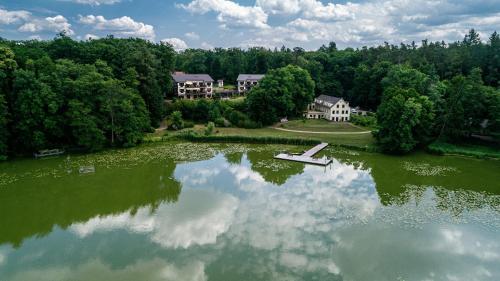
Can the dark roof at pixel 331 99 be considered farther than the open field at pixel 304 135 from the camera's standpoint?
Yes

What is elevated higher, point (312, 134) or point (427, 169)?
point (312, 134)

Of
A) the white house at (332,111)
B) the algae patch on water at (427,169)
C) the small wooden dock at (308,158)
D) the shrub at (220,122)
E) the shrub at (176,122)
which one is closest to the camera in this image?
the algae patch on water at (427,169)

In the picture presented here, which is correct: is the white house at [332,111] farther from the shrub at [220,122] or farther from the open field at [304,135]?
the shrub at [220,122]

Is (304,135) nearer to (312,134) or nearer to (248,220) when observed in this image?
(312,134)

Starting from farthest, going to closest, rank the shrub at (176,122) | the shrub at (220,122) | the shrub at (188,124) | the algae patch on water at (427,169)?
the shrub at (220,122), the shrub at (188,124), the shrub at (176,122), the algae patch on water at (427,169)

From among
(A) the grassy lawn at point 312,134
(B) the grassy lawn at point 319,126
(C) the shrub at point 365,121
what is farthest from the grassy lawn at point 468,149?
(C) the shrub at point 365,121

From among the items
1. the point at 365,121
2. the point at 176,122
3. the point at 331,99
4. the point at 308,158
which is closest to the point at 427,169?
the point at 308,158
